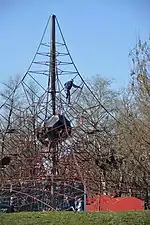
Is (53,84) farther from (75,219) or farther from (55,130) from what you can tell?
(75,219)

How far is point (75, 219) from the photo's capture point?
34.3 feet

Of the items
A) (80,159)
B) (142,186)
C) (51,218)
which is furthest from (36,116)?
(142,186)

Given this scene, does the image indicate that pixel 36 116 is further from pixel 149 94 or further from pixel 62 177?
pixel 149 94

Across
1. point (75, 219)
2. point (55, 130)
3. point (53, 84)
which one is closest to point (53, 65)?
point (53, 84)

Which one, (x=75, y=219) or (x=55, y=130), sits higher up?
(x=55, y=130)

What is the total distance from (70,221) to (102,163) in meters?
2.89

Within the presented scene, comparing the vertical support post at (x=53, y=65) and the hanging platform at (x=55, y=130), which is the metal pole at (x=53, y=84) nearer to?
the vertical support post at (x=53, y=65)

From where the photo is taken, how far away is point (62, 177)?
12203 mm

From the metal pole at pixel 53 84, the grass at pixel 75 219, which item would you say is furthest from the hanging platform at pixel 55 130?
the grass at pixel 75 219

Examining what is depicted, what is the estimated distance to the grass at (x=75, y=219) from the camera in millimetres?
10328

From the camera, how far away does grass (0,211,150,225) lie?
1033 cm

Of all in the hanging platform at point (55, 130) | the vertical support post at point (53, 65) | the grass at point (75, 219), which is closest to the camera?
the grass at point (75, 219)

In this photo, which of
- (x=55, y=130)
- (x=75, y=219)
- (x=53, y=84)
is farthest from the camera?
(x=53, y=84)

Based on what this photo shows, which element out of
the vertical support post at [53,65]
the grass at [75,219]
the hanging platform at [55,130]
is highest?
the vertical support post at [53,65]
